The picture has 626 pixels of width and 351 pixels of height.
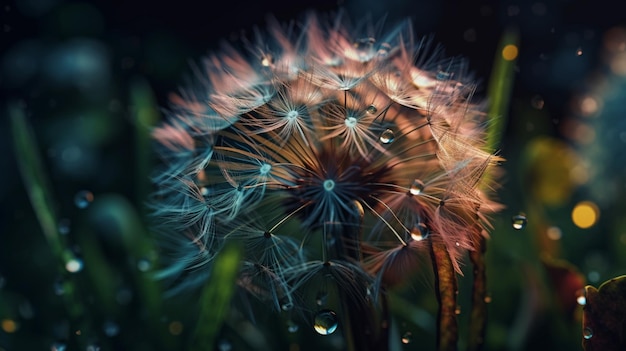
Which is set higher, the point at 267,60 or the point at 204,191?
the point at 267,60

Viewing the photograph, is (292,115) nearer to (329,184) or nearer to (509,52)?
(329,184)

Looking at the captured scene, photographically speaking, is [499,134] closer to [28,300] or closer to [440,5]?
[440,5]

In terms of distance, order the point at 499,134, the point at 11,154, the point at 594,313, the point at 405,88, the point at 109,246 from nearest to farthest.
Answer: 1. the point at 594,313
2. the point at 405,88
3. the point at 499,134
4. the point at 109,246
5. the point at 11,154

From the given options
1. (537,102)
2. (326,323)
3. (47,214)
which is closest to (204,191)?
(326,323)

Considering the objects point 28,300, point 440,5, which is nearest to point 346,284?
point 28,300

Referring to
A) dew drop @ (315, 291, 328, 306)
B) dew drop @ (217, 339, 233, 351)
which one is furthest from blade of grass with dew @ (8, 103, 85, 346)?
dew drop @ (315, 291, 328, 306)

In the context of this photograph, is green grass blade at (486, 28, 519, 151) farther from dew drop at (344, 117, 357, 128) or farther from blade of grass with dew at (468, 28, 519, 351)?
dew drop at (344, 117, 357, 128)
